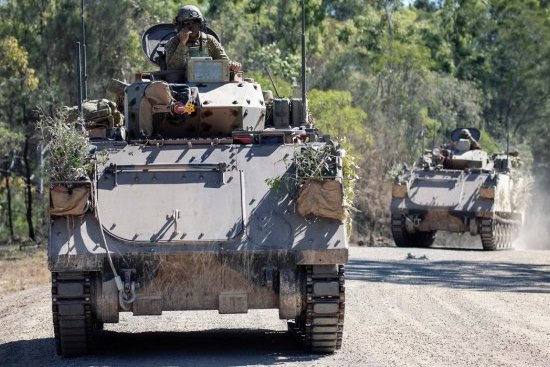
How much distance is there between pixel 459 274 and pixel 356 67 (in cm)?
3337

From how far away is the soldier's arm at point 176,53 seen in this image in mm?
15703

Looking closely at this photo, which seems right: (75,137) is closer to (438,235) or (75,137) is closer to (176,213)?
(176,213)

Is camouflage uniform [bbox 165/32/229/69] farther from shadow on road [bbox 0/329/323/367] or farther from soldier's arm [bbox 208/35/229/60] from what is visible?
shadow on road [bbox 0/329/323/367]

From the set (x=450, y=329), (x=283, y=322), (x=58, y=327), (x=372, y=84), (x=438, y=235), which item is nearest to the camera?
(x=58, y=327)

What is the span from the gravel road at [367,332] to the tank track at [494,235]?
8.84m

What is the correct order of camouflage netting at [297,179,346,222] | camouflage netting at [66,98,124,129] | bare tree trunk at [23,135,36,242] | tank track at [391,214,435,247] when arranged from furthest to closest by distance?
1. bare tree trunk at [23,135,36,242]
2. tank track at [391,214,435,247]
3. camouflage netting at [66,98,124,129]
4. camouflage netting at [297,179,346,222]

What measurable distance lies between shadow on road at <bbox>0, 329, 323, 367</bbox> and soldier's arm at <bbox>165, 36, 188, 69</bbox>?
3.23 meters

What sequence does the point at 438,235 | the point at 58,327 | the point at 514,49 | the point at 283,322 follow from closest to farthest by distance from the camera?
1. the point at 58,327
2. the point at 283,322
3. the point at 438,235
4. the point at 514,49

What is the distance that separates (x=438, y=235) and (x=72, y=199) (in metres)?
31.7

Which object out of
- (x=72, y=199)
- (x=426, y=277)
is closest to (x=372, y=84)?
(x=426, y=277)

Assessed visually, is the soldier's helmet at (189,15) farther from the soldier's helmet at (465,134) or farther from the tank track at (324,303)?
the soldier's helmet at (465,134)

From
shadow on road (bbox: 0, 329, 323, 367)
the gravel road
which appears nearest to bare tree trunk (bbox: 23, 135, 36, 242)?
the gravel road

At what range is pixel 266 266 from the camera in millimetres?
12531

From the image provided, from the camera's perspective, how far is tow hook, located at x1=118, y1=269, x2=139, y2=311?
12.3 meters
